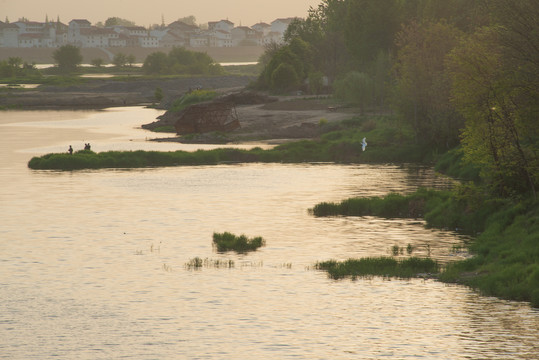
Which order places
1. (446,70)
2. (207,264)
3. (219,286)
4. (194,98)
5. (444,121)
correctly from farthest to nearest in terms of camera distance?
(194,98)
(444,121)
(446,70)
(207,264)
(219,286)

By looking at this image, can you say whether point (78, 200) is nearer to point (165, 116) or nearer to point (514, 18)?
point (514, 18)

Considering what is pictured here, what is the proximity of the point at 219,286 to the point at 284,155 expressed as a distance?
52.3m

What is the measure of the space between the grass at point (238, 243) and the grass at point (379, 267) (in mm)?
5977

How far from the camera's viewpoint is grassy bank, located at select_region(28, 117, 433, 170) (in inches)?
3268

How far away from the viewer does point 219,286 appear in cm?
3691

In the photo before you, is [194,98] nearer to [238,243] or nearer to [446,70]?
[446,70]

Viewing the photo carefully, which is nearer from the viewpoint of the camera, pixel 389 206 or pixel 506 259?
pixel 506 259

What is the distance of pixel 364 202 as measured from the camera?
55.9 meters

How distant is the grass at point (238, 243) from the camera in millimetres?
44944

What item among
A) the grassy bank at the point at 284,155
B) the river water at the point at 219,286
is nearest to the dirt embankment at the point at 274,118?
the grassy bank at the point at 284,155

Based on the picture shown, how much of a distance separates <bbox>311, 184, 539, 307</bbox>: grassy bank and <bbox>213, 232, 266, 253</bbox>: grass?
7.81 meters

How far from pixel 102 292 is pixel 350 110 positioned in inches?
3392

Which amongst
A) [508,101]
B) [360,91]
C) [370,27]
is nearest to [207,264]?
[508,101]

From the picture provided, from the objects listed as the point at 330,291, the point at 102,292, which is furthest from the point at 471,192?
the point at 102,292
